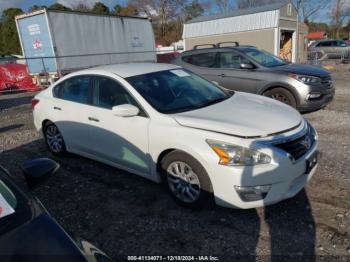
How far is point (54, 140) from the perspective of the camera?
504 centimetres

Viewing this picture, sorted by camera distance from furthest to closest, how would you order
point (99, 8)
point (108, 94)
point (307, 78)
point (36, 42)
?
1. point (99, 8)
2. point (36, 42)
3. point (307, 78)
4. point (108, 94)

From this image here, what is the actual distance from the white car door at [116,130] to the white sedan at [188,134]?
0.01 metres

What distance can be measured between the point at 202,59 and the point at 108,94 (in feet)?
14.8

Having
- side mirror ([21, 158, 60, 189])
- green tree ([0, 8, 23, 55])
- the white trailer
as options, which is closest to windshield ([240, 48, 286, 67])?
side mirror ([21, 158, 60, 189])

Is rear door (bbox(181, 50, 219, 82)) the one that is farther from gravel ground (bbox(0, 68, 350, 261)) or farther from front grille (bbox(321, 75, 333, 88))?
gravel ground (bbox(0, 68, 350, 261))

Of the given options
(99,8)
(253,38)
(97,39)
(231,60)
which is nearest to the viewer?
(231,60)

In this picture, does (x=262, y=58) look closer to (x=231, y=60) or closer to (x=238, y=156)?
(x=231, y=60)

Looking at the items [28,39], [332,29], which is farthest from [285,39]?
[332,29]

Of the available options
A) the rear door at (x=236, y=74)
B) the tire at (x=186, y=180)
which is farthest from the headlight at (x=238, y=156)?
the rear door at (x=236, y=74)

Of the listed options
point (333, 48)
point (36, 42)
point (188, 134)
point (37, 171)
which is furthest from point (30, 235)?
point (333, 48)

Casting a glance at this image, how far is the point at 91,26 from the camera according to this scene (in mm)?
14789

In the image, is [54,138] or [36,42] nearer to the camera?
[54,138]

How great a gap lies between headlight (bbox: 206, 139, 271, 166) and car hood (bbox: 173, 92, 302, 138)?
15 centimetres

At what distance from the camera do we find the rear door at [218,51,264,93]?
6.99 m
